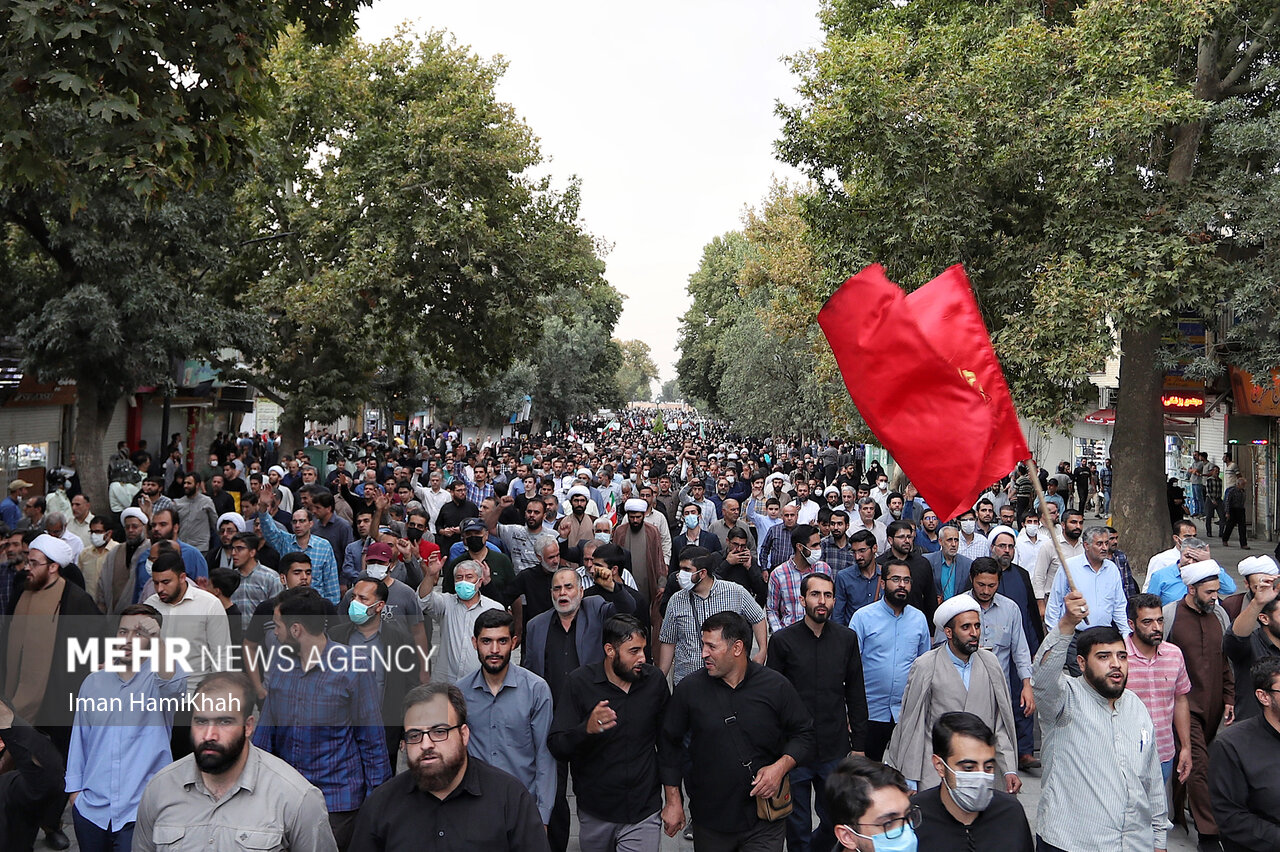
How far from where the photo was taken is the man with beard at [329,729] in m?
5.14

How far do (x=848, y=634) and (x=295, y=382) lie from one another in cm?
2209

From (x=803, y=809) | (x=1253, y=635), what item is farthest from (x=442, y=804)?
(x=1253, y=635)

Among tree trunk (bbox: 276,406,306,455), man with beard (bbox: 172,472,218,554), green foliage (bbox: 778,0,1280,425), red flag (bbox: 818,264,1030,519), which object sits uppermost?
green foliage (bbox: 778,0,1280,425)

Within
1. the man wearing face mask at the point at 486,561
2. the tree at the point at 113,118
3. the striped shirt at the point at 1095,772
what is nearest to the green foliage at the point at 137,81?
the tree at the point at 113,118

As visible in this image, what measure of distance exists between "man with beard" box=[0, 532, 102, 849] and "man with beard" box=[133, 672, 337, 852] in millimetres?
2742

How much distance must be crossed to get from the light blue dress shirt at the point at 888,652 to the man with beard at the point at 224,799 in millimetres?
3653

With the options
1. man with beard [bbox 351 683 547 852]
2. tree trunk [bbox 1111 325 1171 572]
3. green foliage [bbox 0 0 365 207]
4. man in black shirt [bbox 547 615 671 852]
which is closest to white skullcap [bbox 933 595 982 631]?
man in black shirt [bbox 547 615 671 852]

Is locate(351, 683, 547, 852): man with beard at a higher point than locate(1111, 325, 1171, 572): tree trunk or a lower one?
lower

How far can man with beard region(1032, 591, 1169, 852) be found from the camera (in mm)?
4531

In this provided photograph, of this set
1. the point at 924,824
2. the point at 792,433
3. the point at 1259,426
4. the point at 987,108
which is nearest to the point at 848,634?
the point at 924,824

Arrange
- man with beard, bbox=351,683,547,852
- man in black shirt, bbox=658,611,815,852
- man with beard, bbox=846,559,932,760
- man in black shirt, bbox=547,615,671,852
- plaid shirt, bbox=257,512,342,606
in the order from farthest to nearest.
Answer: plaid shirt, bbox=257,512,342,606
man with beard, bbox=846,559,932,760
man in black shirt, bbox=547,615,671,852
man in black shirt, bbox=658,611,815,852
man with beard, bbox=351,683,547,852

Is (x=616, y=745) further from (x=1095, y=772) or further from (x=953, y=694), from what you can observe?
(x=1095, y=772)

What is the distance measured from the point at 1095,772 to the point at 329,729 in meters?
3.33

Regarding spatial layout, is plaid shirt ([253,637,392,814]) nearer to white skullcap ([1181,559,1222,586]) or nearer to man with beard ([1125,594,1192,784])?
man with beard ([1125,594,1192,784])
